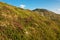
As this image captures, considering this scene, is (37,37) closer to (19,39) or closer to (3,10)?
(19,39)

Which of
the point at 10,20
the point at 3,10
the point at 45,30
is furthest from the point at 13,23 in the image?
the point at 45,30

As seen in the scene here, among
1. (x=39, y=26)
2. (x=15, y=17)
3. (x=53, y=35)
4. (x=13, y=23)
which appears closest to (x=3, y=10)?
(x=15, y=17)

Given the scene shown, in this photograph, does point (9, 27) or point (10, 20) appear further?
point (10, 20)

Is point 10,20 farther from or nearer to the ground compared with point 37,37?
farther from the ground

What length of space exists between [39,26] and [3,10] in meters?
8.29

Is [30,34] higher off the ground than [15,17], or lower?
lower

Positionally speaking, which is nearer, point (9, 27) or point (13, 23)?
point (9, 27)

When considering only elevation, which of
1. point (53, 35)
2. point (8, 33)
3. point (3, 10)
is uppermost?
point (3, 10)

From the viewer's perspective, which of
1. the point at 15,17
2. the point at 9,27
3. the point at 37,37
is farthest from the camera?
the point at 15,17

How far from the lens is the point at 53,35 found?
32.3 meters

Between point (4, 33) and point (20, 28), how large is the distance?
13.0ft

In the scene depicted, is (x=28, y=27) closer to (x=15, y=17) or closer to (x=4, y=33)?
(x=15, y=17)

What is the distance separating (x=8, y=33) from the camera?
2497cm

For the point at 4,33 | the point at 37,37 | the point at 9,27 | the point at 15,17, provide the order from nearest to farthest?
1. the point at 4,33
2. the point at 9,27
3. the point at 37,37
4. the point at 15,17
